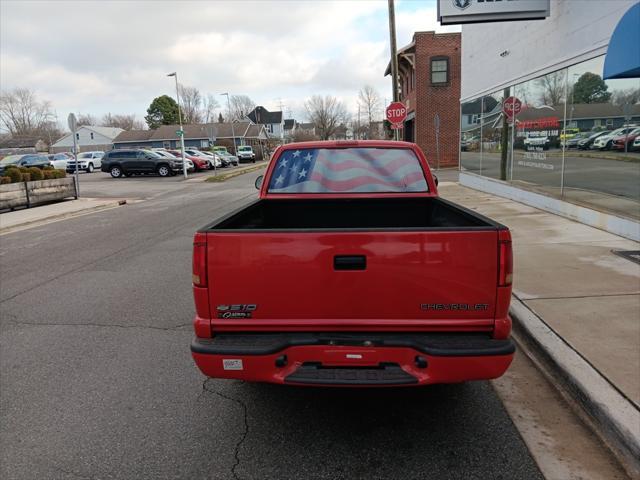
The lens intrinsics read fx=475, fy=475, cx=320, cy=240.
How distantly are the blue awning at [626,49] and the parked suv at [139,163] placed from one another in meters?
29.6

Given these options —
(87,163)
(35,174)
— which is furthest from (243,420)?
(87,163)

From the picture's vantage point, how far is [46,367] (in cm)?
426

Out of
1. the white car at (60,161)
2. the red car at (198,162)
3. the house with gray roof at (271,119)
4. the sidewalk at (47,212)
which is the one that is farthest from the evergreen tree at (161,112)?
the sidewalk at (47,212)

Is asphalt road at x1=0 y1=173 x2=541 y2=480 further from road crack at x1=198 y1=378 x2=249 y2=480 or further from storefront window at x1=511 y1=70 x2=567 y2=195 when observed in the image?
storefront window at x1=511 y1=70 x2=567 y2=195

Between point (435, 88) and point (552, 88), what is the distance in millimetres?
20392

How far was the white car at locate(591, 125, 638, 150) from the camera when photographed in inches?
322

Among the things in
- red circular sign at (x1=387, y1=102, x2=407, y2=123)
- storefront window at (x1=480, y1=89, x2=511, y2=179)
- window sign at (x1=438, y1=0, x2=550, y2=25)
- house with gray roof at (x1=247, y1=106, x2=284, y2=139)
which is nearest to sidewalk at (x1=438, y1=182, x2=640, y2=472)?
window sign at (x1=438, y1=0, x2=550, y2=25)

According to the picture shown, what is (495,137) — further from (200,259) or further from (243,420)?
(200,259)

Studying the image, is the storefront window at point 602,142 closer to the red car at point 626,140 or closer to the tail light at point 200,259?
the red car at point 626,140

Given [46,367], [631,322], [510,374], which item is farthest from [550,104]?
[46,367]

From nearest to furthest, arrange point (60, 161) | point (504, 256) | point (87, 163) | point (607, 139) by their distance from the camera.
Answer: point (504, 256) < point (607, 139) < point (60, 161) < point (87, 163)

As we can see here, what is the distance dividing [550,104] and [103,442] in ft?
36.4

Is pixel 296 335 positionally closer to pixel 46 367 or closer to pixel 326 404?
pixel 326 404

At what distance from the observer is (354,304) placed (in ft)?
9.31
